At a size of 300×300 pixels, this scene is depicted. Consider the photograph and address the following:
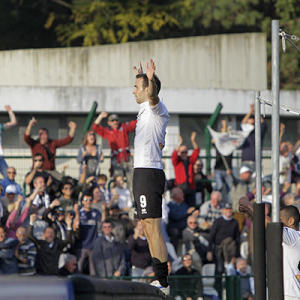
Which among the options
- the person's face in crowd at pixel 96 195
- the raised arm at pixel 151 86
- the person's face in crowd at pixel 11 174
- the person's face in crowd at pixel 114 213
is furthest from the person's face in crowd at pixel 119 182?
the raised arm at pixel 151 86

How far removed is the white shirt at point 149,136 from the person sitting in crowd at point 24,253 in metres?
5.50

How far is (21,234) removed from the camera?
12492 mm

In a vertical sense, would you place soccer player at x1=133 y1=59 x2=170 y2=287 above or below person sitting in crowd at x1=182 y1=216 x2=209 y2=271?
above

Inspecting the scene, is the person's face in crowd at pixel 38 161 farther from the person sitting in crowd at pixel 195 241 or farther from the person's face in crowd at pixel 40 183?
the person sitting in crowd at pixel 195 241

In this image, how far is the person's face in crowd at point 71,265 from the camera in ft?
40.5

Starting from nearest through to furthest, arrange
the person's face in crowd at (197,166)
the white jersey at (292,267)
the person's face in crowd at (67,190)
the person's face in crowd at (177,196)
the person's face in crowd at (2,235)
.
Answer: the white jersey at (292,267) → the person's face in crowd at (2,235) → the person's face in crowd at (67,190) → the person's face in crowd at (177,196) → the person's face in crowd at (197,166)

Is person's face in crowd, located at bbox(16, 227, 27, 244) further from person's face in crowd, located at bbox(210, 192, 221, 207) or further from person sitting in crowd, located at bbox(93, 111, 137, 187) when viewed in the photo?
person's face in crowd, located at bbox(210, 192, 221, 207)

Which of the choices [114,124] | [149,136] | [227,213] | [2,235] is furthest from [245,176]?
[149,136]

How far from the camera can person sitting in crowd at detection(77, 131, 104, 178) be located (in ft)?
45.0

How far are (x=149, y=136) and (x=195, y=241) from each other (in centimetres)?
631

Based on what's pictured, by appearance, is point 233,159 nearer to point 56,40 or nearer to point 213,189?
point 213,189

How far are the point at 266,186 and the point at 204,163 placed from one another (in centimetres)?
128

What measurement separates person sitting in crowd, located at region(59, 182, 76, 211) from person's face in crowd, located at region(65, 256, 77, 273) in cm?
111

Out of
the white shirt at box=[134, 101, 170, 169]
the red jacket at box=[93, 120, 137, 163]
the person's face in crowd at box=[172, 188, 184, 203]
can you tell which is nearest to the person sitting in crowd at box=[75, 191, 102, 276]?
the red jacket at box=[93, 120, 137, 163]
